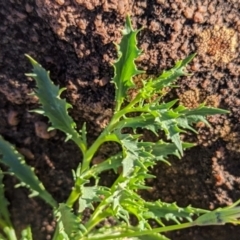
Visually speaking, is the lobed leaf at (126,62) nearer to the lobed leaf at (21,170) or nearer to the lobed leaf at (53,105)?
the lobed leaf at (53,105)

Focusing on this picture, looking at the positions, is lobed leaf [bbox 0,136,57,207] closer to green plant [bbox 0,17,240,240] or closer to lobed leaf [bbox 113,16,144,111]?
green plant [bbox 0,17,240,240]

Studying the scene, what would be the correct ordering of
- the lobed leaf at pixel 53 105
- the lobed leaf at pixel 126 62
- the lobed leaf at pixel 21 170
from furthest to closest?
the lobed leaf at pixel 21 170 → the lobed leaf at pixel 53 105 → the lobed leaf at pixel 126 62

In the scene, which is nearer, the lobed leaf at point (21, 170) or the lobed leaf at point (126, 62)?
the lobed leaf at point (126, 62)

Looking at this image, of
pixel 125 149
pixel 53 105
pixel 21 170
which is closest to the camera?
pixel 125 149

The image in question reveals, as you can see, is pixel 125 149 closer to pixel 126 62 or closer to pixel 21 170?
pixel 126 62

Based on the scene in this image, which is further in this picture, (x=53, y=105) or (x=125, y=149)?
(x=53, y=105)

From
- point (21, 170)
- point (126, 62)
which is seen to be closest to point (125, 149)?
point (126, 62)

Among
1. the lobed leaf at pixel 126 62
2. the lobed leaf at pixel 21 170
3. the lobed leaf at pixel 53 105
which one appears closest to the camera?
the lobed leaf at pixel 126 62

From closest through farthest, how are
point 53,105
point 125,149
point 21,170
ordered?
point 125,149, point 53,105, point 21,170

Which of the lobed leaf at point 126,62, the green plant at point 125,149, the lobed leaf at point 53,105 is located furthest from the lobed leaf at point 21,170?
the lobed leaf at point 126,62
